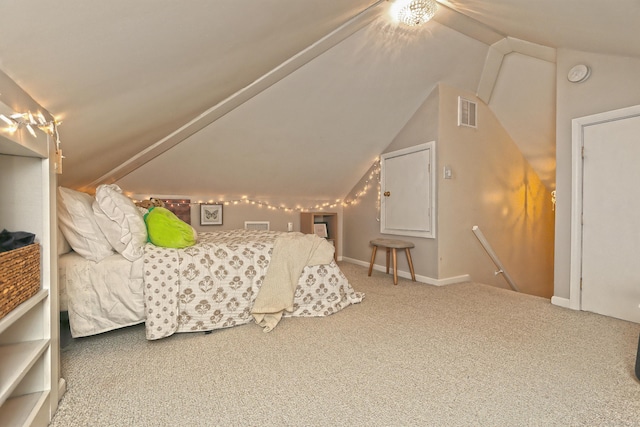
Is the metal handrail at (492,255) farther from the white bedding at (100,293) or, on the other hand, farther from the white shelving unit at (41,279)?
the white shelving unit at (41,279)

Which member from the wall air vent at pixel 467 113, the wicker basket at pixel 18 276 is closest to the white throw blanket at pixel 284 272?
the wicker basket at pixel 18 276

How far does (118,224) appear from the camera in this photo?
6.62ft

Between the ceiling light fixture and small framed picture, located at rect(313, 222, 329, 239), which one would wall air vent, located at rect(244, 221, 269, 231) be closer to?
small framed picture, located at rect(313, 222, 329, 239)

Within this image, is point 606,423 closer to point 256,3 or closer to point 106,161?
point 256,3

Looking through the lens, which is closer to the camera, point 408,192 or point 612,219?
point 612,219

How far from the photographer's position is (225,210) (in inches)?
171

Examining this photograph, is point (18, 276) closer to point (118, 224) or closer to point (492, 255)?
point (118, 224)

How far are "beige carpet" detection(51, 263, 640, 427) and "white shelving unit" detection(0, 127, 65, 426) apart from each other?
5.8 inches

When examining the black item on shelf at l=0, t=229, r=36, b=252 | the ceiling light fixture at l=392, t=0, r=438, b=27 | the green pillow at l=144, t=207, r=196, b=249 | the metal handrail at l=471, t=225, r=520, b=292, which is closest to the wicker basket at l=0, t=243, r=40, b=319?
the black item on shelf at l=0, t=229, r=36, b=252

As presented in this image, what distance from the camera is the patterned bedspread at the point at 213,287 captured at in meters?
1.99

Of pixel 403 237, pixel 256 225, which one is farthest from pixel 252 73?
pixel 403 237

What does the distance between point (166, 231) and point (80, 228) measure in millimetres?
494

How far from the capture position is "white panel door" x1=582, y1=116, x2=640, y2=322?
7.47ft

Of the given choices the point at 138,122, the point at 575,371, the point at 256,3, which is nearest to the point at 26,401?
the point at 138,122
